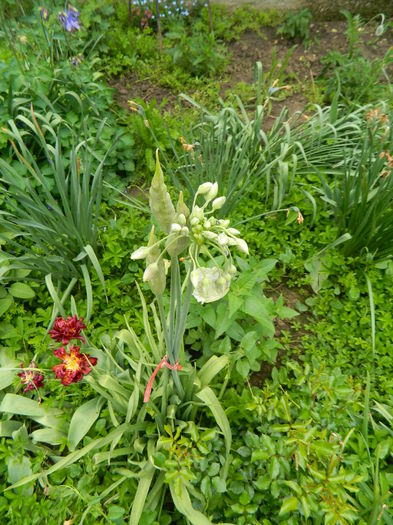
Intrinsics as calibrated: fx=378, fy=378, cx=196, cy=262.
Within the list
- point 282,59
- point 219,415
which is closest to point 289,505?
point 219,415

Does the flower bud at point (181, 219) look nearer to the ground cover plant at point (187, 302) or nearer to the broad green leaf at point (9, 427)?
the ground cover plant at point (187, 302)

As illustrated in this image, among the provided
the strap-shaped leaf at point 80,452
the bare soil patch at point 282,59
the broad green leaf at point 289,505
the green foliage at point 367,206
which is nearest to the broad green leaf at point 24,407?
the strap-shaped leaf at point 80,452

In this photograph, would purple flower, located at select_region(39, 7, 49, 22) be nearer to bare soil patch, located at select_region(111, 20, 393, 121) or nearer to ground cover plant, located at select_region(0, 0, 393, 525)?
ground cover plant, located at select_region(0, 0, 393, 525)

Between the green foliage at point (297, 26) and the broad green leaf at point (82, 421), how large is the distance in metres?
3.46

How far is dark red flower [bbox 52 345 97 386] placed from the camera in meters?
1.28

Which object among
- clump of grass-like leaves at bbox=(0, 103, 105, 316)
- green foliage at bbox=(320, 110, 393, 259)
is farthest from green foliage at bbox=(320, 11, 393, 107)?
clump of grass-like leaves at bbox=(0, 103, 105, 316)

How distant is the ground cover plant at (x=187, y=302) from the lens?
1.22 m

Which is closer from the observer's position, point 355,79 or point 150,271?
point 150,271

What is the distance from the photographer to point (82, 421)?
1.46 m

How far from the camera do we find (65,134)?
2164mm

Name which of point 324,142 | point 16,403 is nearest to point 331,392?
point 16,403

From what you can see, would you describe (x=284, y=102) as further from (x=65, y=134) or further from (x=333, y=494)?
(x=333, y=494)

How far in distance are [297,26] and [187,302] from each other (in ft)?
11.0

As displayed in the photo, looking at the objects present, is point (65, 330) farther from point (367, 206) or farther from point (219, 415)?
point (367, 206)
